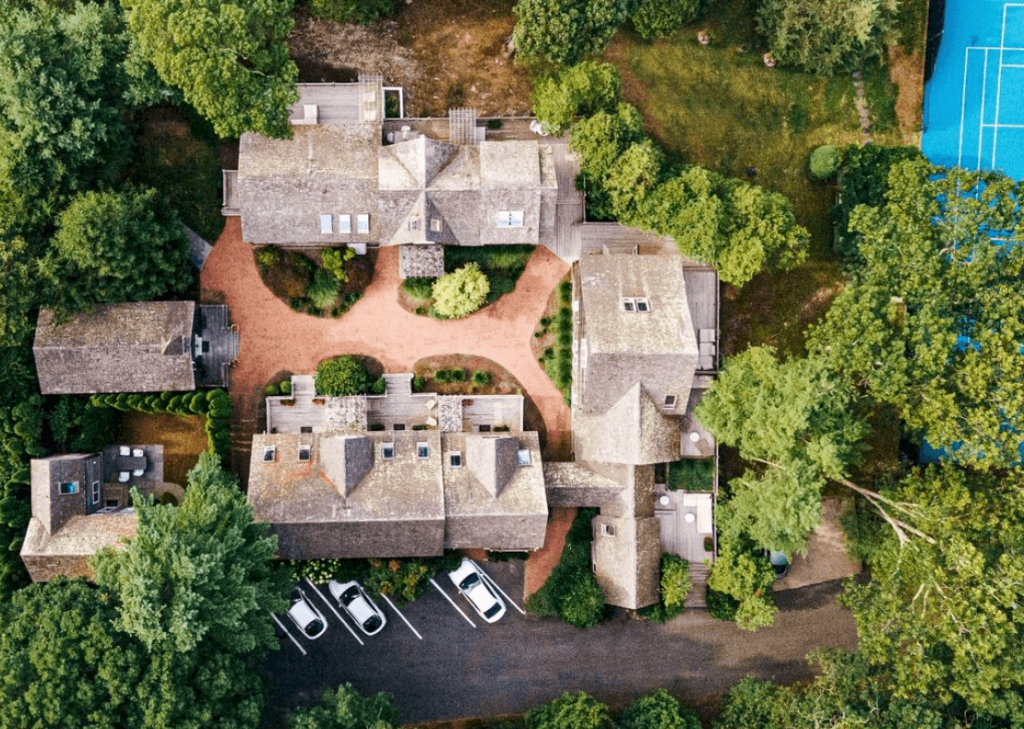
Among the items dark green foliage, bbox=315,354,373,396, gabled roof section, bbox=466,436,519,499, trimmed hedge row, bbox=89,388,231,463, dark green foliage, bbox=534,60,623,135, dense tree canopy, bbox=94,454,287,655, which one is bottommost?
dense tree canopy, bbox=94,454,287,655

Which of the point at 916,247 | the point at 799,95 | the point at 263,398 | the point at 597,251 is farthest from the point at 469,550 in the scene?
the point at 799,95

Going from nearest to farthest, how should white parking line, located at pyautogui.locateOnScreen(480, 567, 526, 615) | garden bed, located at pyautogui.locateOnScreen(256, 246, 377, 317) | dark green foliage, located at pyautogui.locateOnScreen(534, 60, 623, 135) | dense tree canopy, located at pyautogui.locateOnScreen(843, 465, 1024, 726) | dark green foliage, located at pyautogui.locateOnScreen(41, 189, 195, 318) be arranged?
dense tree canopy, located at pyautogui.locateOnScreen(843, 465, 1024, 726) < dark green foliage, located at pyautogui.locateOnScreen(41, 189, 195, 318) < dark green foliage, located at pyautogui.locateOnScreen(534, 60, 623, 135) < garden bed, located at pyautogui.locateOnScreen(256, 246, 377, 317) < white parking line, located at pyautogui.locateOnScreen(480, 567, 526, 615)

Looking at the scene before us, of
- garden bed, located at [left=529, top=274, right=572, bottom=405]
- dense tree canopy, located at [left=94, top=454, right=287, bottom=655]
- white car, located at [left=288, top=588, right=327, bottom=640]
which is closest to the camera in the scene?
dense tree canopy, located at [left=94, top=454, right=287, bottom=655]

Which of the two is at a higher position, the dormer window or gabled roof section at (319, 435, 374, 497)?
the dormer window

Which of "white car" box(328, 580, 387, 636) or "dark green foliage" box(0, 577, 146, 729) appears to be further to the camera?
"white car" box(328, 580, 387, 636)

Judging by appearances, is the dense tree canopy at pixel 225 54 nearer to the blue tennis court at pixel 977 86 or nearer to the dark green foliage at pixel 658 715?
the dark green foliage at pixel 658 715

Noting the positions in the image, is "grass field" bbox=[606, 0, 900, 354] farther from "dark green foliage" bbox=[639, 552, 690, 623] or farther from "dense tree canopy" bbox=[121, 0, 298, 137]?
"dense tree canopy" bbox=[121, 0, 298, 137]

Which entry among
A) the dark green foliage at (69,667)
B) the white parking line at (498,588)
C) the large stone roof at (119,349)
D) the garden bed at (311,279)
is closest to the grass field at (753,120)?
the garden bed at (311,279)

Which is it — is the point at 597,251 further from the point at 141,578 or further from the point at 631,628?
the point at 141,578

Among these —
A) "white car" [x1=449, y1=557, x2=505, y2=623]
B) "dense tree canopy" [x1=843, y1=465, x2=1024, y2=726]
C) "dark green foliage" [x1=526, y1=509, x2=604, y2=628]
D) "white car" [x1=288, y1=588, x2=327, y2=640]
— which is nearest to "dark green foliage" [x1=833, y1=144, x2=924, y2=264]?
"dense tree canopy" [x1=843, y1=465, x2=1024, y2=726]
